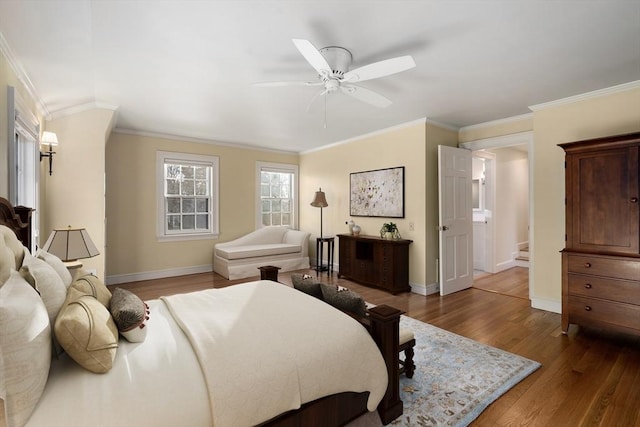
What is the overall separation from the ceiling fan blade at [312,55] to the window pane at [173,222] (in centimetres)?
419

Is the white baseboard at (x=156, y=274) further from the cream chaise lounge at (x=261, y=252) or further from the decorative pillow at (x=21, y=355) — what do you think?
the decorative pillow at (x=21, y=355)

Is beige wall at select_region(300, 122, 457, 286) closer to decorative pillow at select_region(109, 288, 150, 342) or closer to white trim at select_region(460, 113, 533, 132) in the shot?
white trim at select_region(460, 113, 533, 132)

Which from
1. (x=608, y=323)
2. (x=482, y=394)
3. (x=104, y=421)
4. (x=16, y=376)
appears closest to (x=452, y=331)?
(x=482, y=394)

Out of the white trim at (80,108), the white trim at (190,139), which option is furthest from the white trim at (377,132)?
the white trim at (80,108)

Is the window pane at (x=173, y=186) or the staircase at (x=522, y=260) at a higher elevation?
the window pane at (x=173, y=186)

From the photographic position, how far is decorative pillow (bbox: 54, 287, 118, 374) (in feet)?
3.80

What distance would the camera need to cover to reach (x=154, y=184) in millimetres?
5086

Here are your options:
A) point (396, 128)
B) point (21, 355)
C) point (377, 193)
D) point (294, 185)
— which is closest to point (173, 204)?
point (294, 185)

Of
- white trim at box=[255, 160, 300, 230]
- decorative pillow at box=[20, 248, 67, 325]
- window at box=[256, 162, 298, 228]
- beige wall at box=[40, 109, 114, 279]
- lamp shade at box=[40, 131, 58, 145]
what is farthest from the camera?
window at box=[256, 162, 298, 228]

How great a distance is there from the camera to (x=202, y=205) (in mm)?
5641

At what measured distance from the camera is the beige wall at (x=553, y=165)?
3.23 meters

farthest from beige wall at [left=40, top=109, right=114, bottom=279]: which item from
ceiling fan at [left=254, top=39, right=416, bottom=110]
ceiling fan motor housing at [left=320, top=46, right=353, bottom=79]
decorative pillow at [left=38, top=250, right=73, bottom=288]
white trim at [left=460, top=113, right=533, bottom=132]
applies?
white trim at [left=460, top=113, right=533, bottom=132]

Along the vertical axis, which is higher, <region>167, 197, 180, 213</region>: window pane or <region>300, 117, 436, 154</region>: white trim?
<region>300, 117, 436, 154</region>: white trim

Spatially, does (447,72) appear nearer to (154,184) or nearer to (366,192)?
(366,192)
